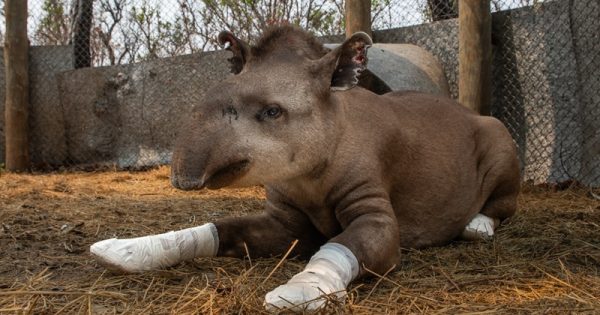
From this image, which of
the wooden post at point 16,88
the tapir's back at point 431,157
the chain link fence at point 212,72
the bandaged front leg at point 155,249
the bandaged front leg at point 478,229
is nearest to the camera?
the bandaged front leg at point 155,249

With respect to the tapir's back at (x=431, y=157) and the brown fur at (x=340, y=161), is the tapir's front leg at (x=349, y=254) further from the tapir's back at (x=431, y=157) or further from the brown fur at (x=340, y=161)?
the tapir's back at (x=431, y=157)

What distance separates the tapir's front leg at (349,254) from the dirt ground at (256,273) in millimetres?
73

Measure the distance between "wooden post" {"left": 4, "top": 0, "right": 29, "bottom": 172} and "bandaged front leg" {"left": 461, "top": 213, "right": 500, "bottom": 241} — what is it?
6.63 m

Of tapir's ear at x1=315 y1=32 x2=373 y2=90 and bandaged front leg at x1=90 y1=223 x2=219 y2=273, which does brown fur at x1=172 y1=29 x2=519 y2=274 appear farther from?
bandaged front leg at x1=90 y1=223 x2=219 y2=273

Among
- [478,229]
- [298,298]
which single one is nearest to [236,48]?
[298,298]

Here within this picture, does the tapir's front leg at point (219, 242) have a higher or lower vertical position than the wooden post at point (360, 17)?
lower

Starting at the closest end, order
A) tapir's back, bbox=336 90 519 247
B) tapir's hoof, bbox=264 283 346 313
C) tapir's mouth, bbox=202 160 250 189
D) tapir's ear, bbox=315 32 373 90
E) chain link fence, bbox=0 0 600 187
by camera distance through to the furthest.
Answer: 1. tapir's hoof, bbox=264 283 346 313
2. tapir's mouth, bbox=202 160 250 189
3. tapir's ear, bbox=315 32 373 90
4. tapir's back, bbox=336 90 519 247
5. chain link fence, bbox=0 0 600 187

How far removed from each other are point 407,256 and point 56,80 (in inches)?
A: 281

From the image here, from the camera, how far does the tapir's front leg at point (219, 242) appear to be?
111 inches

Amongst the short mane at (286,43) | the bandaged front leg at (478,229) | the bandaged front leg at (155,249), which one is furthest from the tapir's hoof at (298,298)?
the bandaged front leg at (478,229)

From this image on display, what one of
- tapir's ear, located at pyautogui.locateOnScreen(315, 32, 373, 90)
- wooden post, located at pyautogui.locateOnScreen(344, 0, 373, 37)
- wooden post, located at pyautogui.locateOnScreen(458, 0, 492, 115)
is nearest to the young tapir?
tapir's ear, located at pyautogui.locateOnScreen(315, 32, 373, 90)

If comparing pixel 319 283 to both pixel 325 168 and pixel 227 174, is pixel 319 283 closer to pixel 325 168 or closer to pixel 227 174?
pixel 227 174

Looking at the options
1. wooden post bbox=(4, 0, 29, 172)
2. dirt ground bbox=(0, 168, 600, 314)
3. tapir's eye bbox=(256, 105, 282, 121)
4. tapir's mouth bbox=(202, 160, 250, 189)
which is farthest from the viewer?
wooden post bbox=(4, 0, 29, 172)

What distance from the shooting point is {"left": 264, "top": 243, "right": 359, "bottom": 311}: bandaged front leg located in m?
2.21
